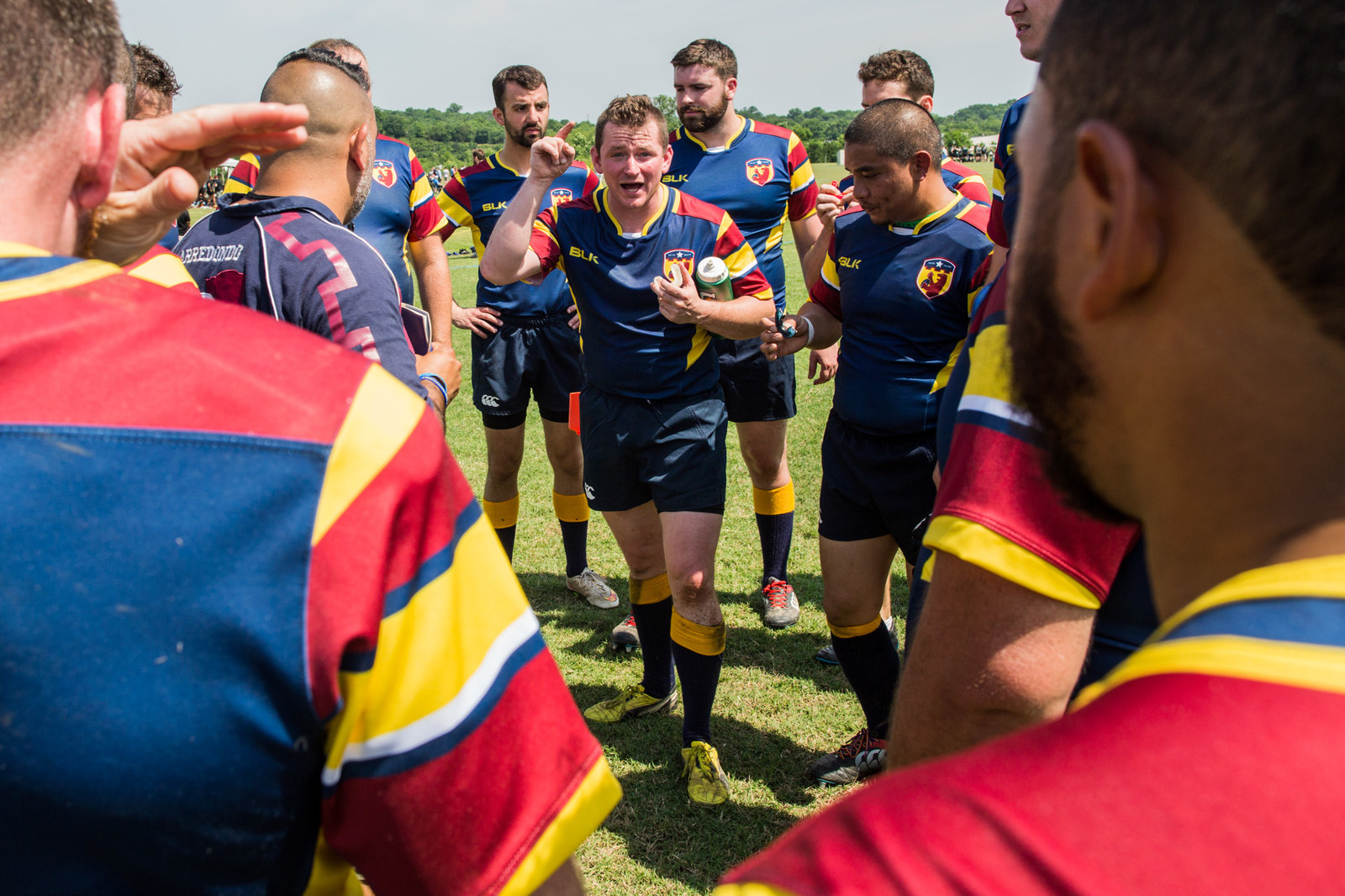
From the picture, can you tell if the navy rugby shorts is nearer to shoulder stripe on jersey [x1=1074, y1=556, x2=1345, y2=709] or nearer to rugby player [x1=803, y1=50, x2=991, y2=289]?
rugby player [x1=803, y1=50, x2=991, y2=289]

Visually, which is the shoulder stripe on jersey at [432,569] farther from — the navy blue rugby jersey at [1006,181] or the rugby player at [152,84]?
the rugby player at [152,84]

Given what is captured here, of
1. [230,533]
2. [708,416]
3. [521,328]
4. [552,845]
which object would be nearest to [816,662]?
[708,416]

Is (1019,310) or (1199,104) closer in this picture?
(1199,104)

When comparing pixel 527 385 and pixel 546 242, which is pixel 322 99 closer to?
pixel 546 242

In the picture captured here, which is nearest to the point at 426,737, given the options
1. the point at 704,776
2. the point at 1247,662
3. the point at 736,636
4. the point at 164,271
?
the point at 1247,662

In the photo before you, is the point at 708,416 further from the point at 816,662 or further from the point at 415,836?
the point at 415,836

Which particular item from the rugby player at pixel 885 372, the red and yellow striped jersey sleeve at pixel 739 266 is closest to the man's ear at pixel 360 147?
the red and yellow striped jersey sleeve at pixel 739 266

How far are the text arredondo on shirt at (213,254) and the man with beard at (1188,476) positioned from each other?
2134 mm

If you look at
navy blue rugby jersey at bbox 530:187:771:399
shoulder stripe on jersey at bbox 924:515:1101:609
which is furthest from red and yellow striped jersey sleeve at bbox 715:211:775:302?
shoulder stripe on jersey at bbox 924:515:1101:609

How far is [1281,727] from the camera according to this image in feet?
1.61

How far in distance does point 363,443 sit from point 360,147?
85.8 inches

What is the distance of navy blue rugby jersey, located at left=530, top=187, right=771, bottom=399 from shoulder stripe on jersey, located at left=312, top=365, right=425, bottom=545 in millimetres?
2894

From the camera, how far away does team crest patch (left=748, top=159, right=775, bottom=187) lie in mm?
5121

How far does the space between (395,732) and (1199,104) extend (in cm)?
81
